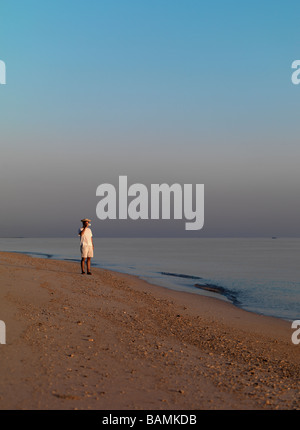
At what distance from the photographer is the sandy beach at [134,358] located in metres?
5.20

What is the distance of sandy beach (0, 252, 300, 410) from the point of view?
17.1ft

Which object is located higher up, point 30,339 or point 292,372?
point 30,339

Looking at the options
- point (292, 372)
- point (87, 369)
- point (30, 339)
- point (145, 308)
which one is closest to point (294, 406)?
point (292, 372)

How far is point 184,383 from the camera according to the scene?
19.2 ft

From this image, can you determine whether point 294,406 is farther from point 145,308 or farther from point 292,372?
point 145,308

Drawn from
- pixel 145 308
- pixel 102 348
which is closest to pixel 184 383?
pixel 102 348

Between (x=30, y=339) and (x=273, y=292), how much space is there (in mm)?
15096

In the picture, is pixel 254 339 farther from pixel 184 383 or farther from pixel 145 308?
pixel 184 383

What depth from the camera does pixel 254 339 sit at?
1003 cm

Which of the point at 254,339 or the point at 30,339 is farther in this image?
the point at 254,339

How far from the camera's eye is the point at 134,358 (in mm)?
6945
